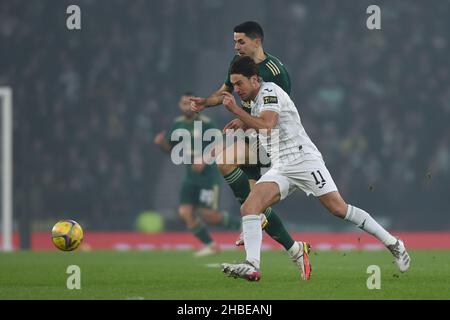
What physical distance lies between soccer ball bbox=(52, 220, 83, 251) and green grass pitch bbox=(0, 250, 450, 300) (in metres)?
0.32

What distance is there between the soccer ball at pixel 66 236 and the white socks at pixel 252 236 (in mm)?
2182

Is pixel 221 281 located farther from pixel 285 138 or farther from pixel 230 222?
pixel 230 222

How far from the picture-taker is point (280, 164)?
934cm

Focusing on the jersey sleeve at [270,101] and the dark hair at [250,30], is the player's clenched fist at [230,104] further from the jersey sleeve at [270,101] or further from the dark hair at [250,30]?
the dark hair at [250,30]

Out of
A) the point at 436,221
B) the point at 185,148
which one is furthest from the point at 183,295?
the point at 436,221

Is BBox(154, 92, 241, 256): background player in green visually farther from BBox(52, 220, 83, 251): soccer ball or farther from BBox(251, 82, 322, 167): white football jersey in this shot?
BBox(251, 82, 322, 167): white football jersey

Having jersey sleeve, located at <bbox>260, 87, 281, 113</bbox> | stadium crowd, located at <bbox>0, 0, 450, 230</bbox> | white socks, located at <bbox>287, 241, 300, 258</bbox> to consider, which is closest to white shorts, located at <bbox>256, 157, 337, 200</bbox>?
jersey sleeve, located at <bbox>260, 87, 281, 113</bbox>

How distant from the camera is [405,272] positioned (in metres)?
10.4

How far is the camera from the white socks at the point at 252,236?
8.86 meters

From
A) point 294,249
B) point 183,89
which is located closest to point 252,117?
point 294,249

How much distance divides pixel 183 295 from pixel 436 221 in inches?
549

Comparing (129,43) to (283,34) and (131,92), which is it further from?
(283,34)

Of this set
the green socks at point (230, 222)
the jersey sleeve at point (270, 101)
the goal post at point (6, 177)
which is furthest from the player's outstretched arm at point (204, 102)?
the goal post at point (6, 177)

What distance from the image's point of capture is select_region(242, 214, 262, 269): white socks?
886 cm
